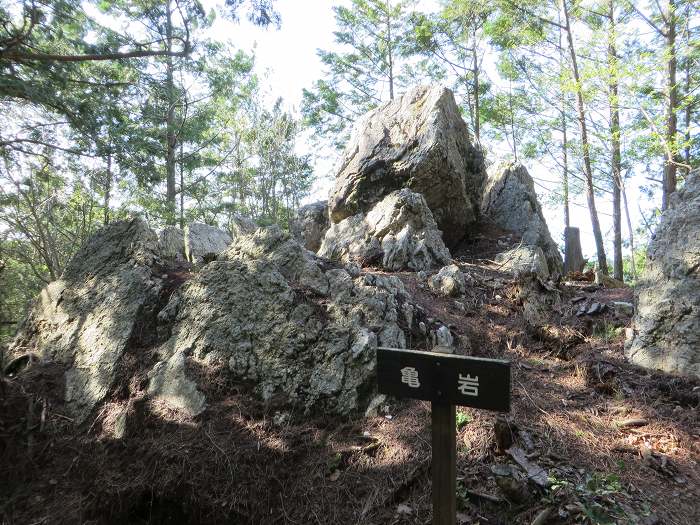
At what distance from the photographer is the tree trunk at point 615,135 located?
10923 millimetres

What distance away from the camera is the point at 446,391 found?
7.53 ft

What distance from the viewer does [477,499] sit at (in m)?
2.73

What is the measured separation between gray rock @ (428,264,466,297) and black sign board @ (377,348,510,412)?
142 inches

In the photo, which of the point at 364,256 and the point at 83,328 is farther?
the point at 364,256

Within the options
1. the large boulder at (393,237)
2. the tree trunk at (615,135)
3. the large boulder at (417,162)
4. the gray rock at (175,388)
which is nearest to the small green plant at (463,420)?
the gray rock at (175,388)

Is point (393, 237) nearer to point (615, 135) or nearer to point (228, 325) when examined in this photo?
point (228, 325)

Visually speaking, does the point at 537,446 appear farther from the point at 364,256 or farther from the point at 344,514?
the point at 364,256

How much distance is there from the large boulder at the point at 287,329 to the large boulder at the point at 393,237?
244cm

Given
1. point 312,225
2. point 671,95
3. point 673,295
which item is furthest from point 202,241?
point 671,95

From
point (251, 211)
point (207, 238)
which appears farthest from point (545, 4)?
point (251, 211)

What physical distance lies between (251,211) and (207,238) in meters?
13.8

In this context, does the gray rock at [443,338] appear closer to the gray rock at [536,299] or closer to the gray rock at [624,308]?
the gray rock at [536,299]

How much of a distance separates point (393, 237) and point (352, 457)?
204 inches

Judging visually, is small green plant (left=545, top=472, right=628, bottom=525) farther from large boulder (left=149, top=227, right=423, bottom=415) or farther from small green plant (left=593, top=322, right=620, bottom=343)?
small green plant (left=593, top=322, right=620, bottom=343)
